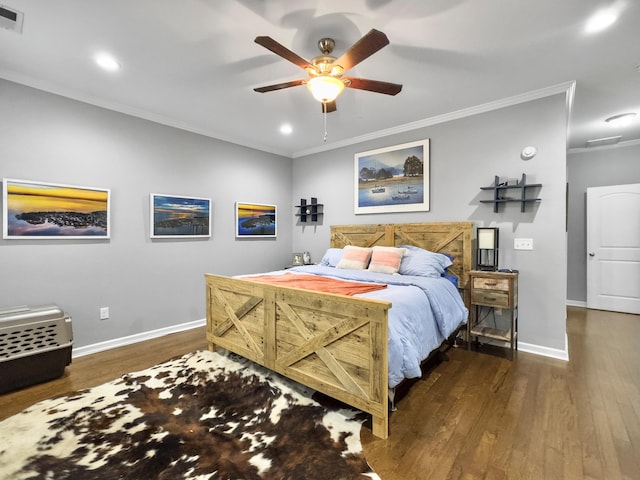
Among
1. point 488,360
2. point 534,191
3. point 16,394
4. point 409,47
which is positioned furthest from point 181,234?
point 534,191

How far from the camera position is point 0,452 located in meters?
1.71

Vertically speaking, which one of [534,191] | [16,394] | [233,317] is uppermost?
[534,191]

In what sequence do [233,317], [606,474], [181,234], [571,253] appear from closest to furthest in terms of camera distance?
[606,474]
[233,317]
[181,234]
[571,253]

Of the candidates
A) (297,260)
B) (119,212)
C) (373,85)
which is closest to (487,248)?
(373,85)

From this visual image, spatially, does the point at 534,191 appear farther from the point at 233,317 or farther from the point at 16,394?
the point at 16,394

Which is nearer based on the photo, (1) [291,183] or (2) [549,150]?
(2) [549,150]

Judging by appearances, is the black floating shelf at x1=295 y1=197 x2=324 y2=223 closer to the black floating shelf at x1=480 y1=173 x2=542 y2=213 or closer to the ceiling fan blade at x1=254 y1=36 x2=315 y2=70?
the black floating shelf at x1=480 y1=173 x2=542 y2=213

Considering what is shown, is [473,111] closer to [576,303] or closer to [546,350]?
[546,350]

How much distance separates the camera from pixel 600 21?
206 centimetres

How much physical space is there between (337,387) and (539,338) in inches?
97.8

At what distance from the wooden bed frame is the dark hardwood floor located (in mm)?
287

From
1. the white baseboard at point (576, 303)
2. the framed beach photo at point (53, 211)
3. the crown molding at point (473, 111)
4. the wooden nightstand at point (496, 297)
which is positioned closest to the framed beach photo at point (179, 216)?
the framed beach photo at point (53, 211)

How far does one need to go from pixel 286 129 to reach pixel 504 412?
389 centimetres

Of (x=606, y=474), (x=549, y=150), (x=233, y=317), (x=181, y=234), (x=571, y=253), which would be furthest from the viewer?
(x=571, y=253)
